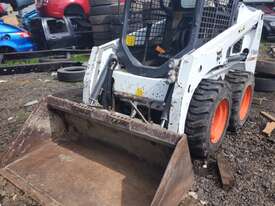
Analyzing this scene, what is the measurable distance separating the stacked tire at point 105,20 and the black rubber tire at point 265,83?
4026 millimetres

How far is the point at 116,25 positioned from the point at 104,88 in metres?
5.04

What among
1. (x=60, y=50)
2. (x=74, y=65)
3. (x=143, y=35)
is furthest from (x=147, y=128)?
(x=60, y=50)

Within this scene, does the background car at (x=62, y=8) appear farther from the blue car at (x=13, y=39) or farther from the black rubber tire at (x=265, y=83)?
the black rubber tire at (x=265, y=83)

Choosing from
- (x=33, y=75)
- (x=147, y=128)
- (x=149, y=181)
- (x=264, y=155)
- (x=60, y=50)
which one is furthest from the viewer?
(x=60, y=50)

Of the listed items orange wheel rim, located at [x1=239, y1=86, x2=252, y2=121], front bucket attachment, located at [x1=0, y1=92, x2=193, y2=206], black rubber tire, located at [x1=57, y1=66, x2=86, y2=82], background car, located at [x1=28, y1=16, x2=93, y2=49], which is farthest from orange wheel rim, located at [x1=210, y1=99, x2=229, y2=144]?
background car, located at [x1=28, y1=16, x2=93, y2=49]

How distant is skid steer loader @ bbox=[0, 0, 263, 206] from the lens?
2.74 meters

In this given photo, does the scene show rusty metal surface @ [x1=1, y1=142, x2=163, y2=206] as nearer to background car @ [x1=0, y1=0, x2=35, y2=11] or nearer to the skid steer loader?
the skid steer loader

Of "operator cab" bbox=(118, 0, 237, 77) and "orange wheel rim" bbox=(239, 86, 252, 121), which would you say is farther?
"orange wheel rim" bbox=(239, 86, 252, 121)

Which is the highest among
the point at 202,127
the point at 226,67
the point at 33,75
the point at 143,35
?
the point at 143,35

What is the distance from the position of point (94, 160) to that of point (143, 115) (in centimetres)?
67

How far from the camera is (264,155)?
11.5 feet

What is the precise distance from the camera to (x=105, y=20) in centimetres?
834

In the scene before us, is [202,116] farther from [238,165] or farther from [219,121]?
[238,165]

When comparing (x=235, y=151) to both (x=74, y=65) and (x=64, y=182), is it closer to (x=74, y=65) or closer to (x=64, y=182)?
(x=64, y=182)
